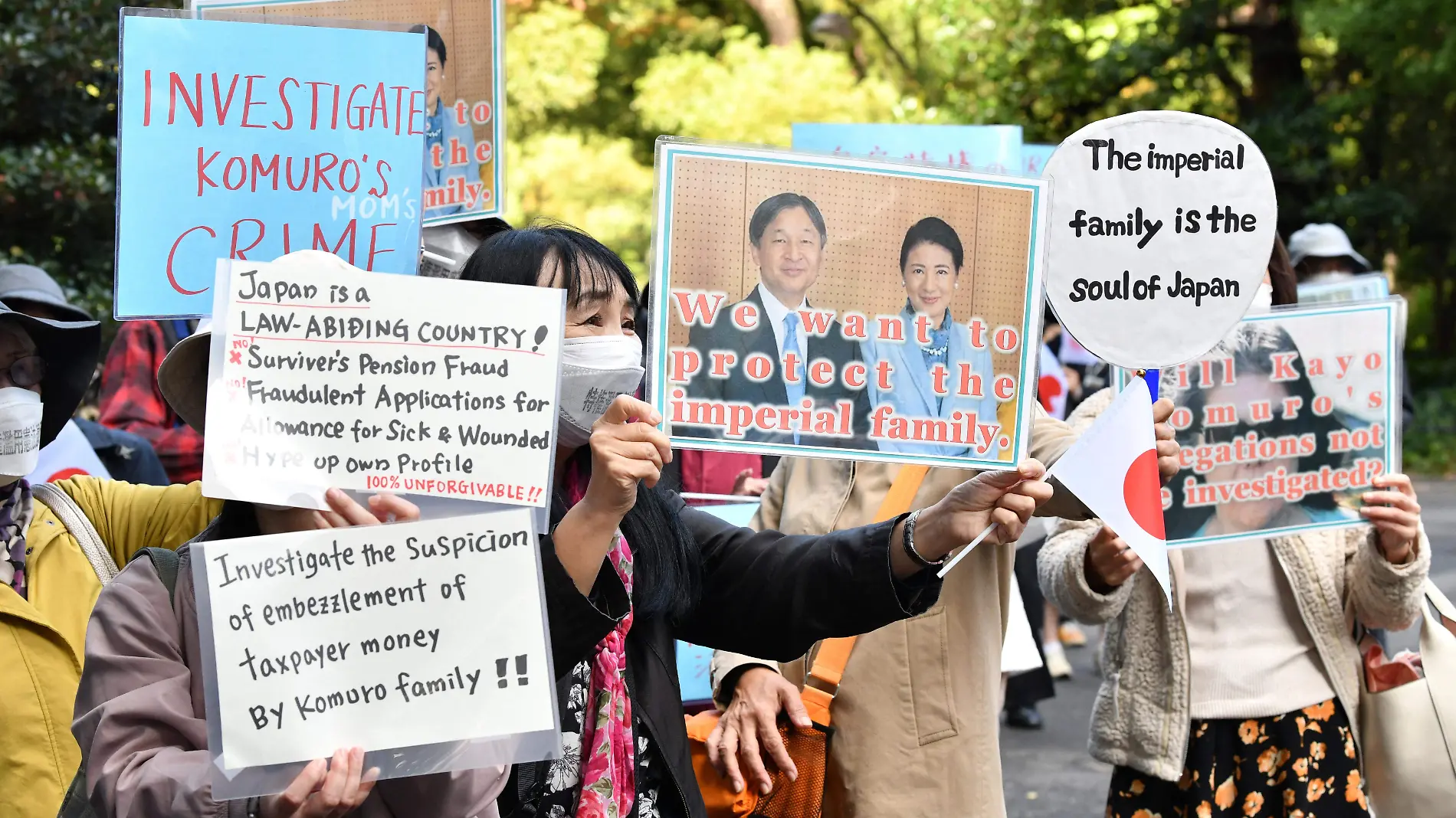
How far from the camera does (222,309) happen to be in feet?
6.91

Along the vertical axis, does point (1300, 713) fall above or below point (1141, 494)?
below

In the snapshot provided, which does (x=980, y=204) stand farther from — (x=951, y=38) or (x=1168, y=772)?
(x=951, y=38)

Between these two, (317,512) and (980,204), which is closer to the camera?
(317,512)

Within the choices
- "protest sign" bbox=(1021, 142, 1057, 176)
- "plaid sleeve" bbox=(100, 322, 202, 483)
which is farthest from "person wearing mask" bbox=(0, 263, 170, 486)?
"protest sign" bbox=(1021, 142, 1057, 176)

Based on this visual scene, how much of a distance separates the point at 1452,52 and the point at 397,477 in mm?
15112

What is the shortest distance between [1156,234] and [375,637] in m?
1.61

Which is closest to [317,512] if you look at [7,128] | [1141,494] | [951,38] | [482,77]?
[1141,494]

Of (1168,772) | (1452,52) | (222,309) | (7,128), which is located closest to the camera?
(222,309)

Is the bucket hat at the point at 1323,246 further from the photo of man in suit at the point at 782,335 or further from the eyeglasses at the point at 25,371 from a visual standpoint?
the eyeglasses at the point at 25,371

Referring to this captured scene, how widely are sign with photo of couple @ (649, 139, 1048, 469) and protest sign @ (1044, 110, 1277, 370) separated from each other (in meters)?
0.14

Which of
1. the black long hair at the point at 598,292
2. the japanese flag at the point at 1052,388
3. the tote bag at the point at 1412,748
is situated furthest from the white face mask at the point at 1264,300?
the japanese flag at the point at 1052,388

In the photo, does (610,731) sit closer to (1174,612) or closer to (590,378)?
(590,378)

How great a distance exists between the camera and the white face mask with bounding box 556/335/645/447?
2.42m

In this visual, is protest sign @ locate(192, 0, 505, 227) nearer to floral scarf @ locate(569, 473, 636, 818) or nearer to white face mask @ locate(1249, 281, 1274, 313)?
floral scarf @ locate(569, 473, 636, 818)
